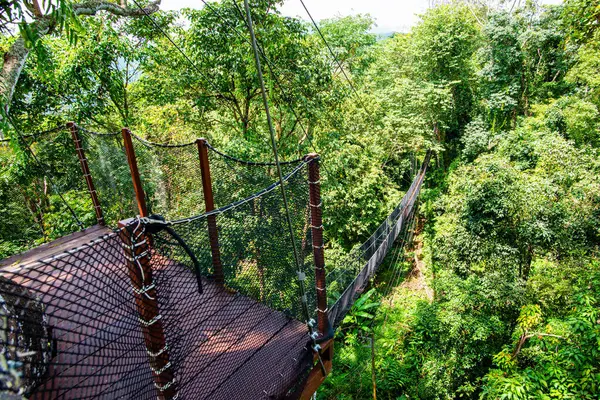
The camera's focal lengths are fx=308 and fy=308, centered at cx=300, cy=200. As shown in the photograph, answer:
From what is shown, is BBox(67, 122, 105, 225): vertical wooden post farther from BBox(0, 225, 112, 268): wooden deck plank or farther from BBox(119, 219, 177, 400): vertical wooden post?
BBox(119, 219, 177, 400): vertical wooden post

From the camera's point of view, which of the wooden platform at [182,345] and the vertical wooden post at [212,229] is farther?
the vertical wooden post at [212,229]

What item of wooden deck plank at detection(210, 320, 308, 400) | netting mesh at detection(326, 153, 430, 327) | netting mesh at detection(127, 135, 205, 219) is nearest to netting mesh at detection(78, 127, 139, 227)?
netting mesh at detection(127, 135, 205, 219)

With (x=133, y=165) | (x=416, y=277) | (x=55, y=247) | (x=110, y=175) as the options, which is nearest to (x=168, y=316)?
(x=133, y=165)

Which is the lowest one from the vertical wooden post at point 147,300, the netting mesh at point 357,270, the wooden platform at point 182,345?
the netting mesh at point 357,270

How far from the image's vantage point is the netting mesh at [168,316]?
86 centimetres

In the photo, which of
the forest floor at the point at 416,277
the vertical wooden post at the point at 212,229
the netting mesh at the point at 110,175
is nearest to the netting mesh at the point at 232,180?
the netting mesh at the point at 110,175

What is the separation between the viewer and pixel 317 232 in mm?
1615

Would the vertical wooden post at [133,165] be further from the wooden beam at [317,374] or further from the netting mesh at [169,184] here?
the wooden beam at [317,374]

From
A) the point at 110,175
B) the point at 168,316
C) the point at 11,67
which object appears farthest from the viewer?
the point at 110,175

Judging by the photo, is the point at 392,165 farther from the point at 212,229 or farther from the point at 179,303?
the point at 179,303

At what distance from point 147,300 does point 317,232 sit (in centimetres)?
90

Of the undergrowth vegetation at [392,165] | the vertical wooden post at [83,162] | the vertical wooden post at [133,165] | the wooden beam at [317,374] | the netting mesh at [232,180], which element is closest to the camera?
the wooden beam at [317,374]

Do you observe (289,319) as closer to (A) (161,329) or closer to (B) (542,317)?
(A) (161,329)

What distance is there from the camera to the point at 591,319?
2.66 meters
